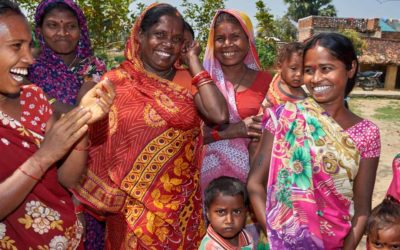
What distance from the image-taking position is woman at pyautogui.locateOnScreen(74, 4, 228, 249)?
8.07 feet

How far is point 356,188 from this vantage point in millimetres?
2150

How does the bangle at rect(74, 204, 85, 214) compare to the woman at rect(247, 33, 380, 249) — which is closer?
the woman at rect(247, 33, 380, 249)

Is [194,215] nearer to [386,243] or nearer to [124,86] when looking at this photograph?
[124,86]

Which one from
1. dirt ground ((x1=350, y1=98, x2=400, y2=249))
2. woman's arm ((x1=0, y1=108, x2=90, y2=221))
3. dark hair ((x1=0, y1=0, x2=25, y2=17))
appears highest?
dark hair ((x1=0, y1=0, x2=25, y2=17))

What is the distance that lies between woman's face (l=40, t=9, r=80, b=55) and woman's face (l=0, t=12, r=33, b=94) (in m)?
1.24

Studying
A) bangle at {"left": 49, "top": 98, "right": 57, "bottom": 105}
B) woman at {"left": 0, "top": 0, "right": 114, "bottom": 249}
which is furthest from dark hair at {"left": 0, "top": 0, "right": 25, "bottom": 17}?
bangle at {"left": 49, "top": 98, "right": 57, "bottom": 105}

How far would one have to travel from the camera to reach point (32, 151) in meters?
1.83

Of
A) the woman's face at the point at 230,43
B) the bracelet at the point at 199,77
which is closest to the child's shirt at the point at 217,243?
the bracelet at the point at 199,77

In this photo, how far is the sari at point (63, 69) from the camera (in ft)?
9.55

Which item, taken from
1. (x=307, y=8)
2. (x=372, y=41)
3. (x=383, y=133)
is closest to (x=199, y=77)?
(x=383, y=133)

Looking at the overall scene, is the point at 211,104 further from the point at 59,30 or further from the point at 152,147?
the point at 59,30

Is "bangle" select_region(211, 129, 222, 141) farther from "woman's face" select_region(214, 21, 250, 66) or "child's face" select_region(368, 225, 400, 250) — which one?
"child's face" select_region(368, 225, 400, 250)

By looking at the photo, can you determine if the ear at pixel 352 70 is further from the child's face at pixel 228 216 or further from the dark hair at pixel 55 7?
the dark hair at pixel 55 7

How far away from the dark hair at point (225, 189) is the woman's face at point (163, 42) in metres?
0.83
